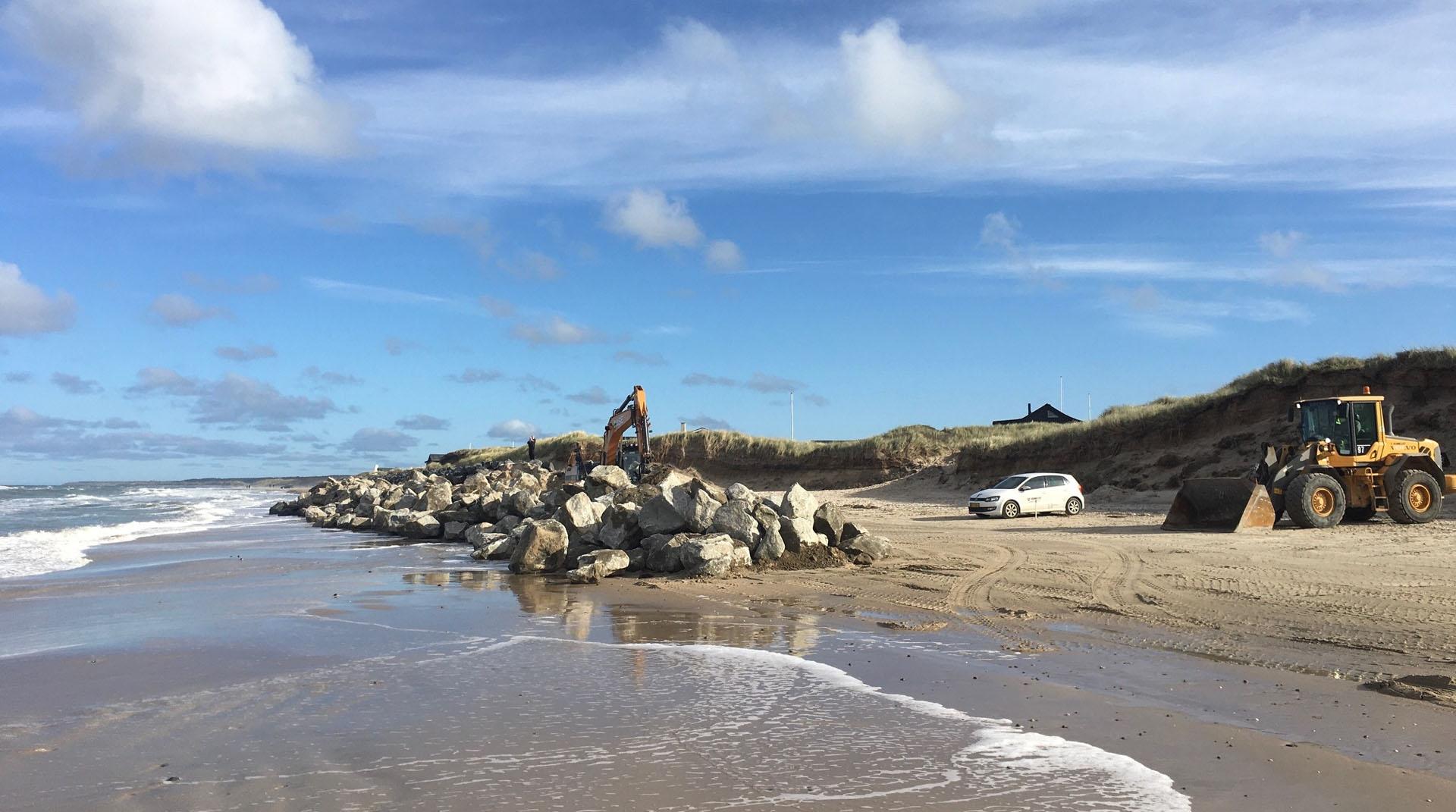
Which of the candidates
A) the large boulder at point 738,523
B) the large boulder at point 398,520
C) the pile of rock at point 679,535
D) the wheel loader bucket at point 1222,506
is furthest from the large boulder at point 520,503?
the wheel loader bucket at point 1222,506

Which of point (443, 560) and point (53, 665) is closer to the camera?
point (53, 665)

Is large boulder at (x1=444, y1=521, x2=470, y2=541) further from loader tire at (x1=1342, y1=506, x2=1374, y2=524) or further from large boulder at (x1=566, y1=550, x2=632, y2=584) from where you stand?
loader tire at (x1=1342, y1=506, x2=1374, y2=524)

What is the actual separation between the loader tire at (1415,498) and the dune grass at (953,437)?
11.4 m

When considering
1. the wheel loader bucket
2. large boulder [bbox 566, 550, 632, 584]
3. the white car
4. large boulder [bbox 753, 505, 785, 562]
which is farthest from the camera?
the white car

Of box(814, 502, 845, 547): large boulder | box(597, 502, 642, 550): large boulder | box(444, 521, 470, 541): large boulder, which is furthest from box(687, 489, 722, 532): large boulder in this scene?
box(444, 521, 470, 541): large boulder

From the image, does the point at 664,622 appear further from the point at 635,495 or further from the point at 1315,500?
the point at 1315,500

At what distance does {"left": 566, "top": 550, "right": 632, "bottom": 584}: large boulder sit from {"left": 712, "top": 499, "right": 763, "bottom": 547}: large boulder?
1.55 m

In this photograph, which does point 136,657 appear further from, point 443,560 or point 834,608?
point 443,560

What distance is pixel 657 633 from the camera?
9.92m

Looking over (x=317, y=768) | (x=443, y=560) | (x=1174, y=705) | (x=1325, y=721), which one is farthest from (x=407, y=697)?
(x=443, y=560)

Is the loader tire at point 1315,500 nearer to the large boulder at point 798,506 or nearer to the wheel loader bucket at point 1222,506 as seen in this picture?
the wheel loader bucket at point 1222,506

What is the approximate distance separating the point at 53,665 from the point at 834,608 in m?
7.94

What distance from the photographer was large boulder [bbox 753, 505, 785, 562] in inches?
582

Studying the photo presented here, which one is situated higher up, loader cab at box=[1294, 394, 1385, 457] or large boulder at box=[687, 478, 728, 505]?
loader cab at box=[1294, 394, 1385, 457]
